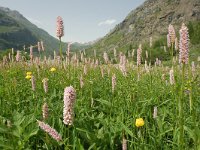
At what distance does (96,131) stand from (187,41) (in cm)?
221

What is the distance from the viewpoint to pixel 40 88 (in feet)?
24.7

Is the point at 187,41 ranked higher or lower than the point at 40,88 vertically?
higher

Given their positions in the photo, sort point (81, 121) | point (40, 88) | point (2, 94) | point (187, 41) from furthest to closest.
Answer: point (40, 88) → point (2, 94) → point (81, 121) → point (187, 41)

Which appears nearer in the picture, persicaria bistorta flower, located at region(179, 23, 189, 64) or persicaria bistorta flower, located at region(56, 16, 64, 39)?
persicaria bistorta flower, located at region(179, 23, 189, 64)

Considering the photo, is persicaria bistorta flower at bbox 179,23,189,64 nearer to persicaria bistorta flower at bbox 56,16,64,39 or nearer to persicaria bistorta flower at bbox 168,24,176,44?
persicaria bistorta flower at bbox 168,24,176,44

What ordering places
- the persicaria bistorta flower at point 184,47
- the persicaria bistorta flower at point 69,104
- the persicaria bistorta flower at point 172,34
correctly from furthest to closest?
the persicaria bistorta flower at point 172,34 < the persicaria bistorta flower at point 184,47 < the persicaria bistorta flower at point 69,104

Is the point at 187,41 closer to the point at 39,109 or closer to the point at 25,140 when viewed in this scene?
the point at 25,140

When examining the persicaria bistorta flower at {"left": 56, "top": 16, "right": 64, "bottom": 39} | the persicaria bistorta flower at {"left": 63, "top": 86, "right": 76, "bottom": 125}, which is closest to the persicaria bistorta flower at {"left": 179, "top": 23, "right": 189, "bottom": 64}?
the persicaria bistorta flower at {"left": 63, "top": 86, "right": 76, "bottom": 125}

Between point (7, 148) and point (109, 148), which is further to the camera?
point (109, 148)

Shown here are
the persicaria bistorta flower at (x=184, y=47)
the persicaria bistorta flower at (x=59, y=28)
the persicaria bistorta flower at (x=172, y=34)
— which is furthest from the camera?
the persicaria bistorta flower at (x=59, y=28)

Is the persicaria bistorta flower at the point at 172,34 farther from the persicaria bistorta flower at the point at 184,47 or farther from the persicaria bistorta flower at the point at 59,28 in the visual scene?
the persicaria bistorta flower at the point at 59,28

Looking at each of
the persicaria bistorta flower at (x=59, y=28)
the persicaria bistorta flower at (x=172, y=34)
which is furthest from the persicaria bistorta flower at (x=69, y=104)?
the persicaria bistorta flower at (x=59, y=28)

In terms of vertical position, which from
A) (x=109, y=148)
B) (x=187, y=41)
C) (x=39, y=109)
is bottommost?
(x=109, y=148)

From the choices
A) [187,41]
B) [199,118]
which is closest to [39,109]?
[199,118]
